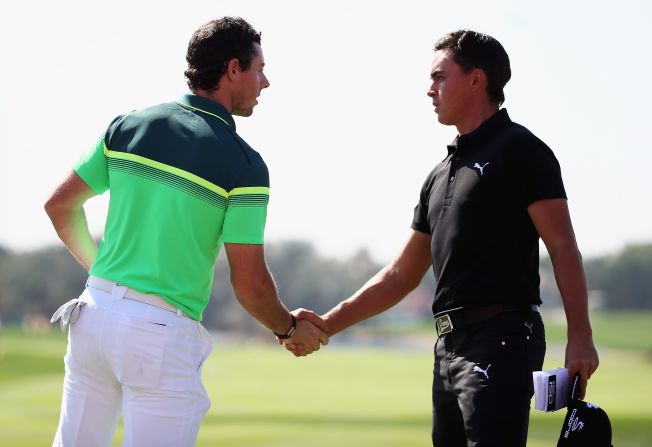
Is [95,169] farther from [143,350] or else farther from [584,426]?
[584,426]

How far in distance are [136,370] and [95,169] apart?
0.84m

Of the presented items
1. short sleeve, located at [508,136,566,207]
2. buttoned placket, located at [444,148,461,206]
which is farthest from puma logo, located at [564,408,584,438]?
buttoned placket, located at [444,148,461,206]

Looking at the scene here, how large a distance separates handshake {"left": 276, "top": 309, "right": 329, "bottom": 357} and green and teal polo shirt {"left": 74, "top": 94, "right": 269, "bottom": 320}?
113 cm

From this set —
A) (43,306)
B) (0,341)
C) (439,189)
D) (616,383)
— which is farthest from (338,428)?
(43,306)

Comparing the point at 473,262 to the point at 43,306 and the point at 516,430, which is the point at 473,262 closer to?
the point at 516,430

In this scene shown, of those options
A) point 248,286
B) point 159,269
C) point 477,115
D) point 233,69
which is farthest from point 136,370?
point 477,115

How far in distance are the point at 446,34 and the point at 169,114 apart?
1.33m

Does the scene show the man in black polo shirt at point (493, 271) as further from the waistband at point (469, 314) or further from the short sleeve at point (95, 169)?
the short sleeve at point (95, 169)

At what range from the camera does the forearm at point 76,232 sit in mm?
4406

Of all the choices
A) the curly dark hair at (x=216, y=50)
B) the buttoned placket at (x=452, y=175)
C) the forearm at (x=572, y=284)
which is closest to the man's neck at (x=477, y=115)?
the buttoned placket at (x=452, y=175)

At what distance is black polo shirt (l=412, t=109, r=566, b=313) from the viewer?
4254 mm

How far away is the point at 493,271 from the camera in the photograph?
14.0ft

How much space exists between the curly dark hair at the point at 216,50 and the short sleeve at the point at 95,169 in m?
0.43

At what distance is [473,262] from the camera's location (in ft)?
14.2
